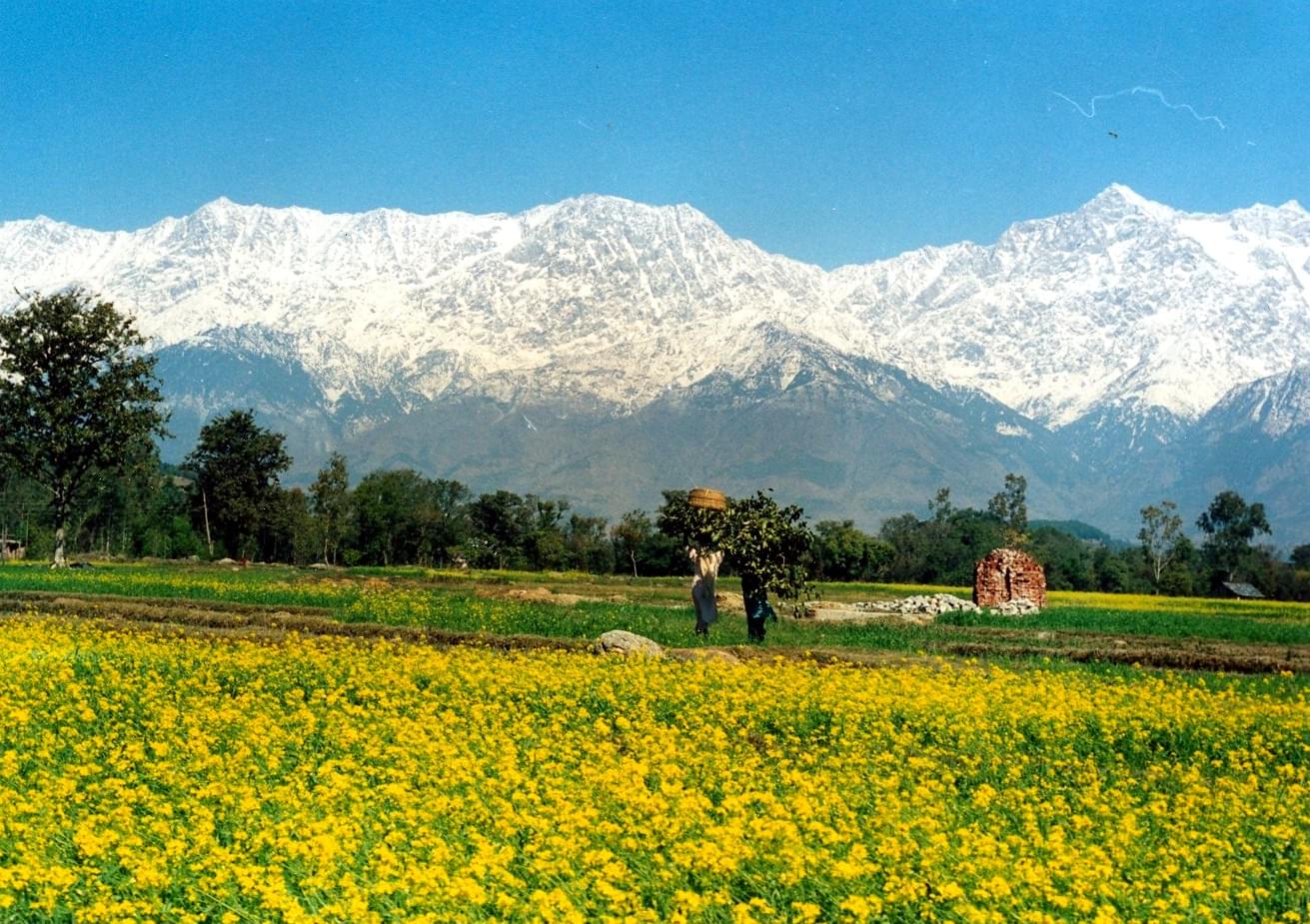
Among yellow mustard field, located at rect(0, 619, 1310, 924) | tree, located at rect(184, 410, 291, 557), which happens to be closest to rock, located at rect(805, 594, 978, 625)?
yellow mustard field, located at rect(0, 619, 1310, 924)

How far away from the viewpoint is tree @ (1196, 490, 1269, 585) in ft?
578

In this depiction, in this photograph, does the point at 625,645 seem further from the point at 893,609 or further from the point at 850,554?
the point at 850,554

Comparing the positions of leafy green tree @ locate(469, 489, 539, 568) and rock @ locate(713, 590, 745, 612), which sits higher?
leafy green tree @ locate(469, 489, 539, 568)

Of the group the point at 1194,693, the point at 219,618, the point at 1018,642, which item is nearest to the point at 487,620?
the point at 219,618

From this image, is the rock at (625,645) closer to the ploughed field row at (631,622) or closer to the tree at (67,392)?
the ploughed field row at (631,622)

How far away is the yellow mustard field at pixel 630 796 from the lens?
1062 centimetres

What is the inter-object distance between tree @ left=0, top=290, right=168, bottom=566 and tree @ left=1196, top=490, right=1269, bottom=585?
5608 inches

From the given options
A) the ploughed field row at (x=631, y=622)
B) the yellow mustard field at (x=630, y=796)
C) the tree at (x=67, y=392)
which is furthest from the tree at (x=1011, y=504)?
the yellow mustard field at (x=630, y=796)

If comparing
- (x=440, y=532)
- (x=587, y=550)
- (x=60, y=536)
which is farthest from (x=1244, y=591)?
(x=60, y=536)

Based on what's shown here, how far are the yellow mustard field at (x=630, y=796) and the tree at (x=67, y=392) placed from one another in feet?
160

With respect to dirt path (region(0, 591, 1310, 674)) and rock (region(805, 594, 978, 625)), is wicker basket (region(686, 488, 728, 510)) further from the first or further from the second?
rock (region(805, 594, 978, 625))

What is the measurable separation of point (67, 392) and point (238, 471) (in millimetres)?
45622

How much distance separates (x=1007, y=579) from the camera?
59.6 meters

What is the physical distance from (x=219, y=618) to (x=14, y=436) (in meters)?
39.4
